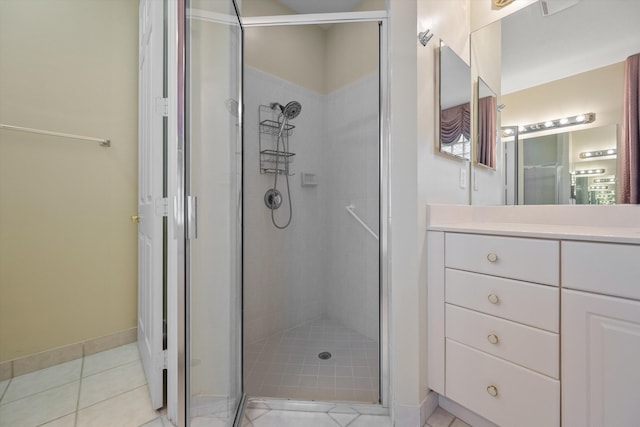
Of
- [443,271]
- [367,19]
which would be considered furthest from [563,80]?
[443,271]

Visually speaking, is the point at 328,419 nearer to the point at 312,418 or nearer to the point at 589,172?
the point at 312,418

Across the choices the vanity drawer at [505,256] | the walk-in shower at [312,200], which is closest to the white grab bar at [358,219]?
the walk-in shower at [312,200]

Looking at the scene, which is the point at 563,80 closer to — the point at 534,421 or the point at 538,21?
the point at 538,21

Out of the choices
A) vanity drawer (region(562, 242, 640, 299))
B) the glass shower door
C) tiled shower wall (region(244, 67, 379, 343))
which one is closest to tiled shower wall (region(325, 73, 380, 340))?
tiled shower wall (region(244, 67, 379, 343))

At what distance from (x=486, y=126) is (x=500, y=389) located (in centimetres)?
141

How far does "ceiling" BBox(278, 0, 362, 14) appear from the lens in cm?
200

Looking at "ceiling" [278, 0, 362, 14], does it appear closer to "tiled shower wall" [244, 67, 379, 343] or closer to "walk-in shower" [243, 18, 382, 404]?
"walk-in shower" [243, 18, 382, 404]

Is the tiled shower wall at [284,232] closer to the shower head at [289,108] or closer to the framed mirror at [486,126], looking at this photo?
the shower head at [289,108]

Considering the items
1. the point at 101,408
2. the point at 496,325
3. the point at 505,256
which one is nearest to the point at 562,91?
the point at 505,256

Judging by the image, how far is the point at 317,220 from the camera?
2.27 meters

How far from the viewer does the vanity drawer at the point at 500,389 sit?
3.01ft

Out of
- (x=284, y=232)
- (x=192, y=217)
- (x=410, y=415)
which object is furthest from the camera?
(x=284, y=232)

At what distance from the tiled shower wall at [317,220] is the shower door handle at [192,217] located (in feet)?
3.65

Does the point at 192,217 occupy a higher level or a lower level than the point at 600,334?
higher
